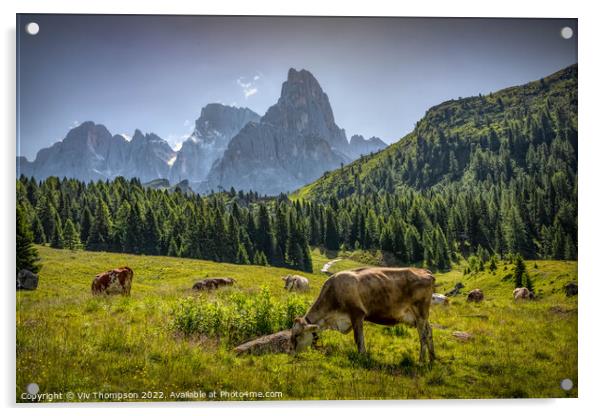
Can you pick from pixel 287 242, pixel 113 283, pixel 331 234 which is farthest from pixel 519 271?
pixel 113 283

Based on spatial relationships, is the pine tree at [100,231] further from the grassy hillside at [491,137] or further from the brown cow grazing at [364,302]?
the brown cow grazing at [364,302]

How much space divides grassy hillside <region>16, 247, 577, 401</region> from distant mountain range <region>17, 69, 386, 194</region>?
3.52m

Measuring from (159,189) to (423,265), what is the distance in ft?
54.3

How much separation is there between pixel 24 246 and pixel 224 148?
9.09 meters

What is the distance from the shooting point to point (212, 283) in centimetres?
1237

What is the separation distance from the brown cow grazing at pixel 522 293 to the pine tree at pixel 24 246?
1342 centimetres

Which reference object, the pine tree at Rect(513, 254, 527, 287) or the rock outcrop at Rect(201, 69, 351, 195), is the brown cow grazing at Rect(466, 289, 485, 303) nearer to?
the pine tree at Rect(513, 254, 527, 287)

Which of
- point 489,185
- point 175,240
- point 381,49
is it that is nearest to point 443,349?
point 381,49

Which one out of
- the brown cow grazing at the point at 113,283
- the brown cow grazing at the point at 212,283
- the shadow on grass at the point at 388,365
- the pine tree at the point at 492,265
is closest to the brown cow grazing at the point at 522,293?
the pine tree at the point at 492,265

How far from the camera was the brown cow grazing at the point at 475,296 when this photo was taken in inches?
458

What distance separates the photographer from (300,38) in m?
10.2

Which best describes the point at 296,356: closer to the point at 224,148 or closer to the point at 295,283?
the point at 295,283

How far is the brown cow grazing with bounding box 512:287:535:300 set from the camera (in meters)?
10.8

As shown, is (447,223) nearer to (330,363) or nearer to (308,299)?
(308,299)
